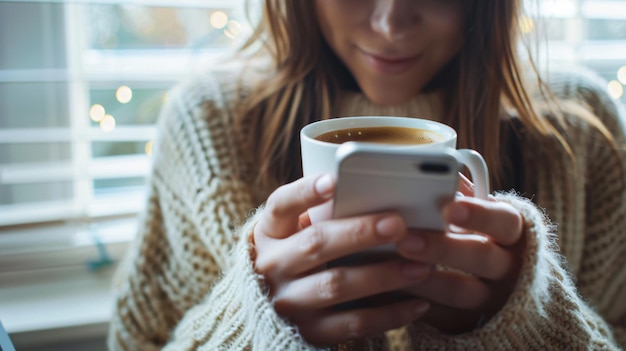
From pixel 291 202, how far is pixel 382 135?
95 mm

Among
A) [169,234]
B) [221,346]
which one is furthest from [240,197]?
[221,346]

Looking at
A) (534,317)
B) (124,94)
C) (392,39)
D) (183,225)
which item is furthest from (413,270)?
(124,94)

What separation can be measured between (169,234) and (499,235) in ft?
1.66

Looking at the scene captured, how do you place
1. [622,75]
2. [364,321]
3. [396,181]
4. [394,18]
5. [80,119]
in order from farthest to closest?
[622,75]
[80,119]
[394,18]
[364,321]
[396,181]

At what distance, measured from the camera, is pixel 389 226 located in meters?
0.40

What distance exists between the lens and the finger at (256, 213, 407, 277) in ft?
1.33

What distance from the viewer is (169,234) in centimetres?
85

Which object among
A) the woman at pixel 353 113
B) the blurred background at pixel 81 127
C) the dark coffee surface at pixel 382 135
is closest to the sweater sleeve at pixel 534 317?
the woman at pixel 353 113

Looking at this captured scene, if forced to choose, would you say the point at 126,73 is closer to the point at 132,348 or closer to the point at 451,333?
the point at 132,348

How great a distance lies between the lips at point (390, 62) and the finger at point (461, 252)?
0.32 metres

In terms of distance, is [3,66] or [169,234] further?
[3,66]

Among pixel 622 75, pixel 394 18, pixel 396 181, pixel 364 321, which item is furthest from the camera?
pixel 622 75

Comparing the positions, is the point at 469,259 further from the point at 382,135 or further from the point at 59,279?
the point at 59,279

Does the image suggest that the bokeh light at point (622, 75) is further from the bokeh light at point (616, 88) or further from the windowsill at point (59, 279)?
the windowsill at point (59, 279)
